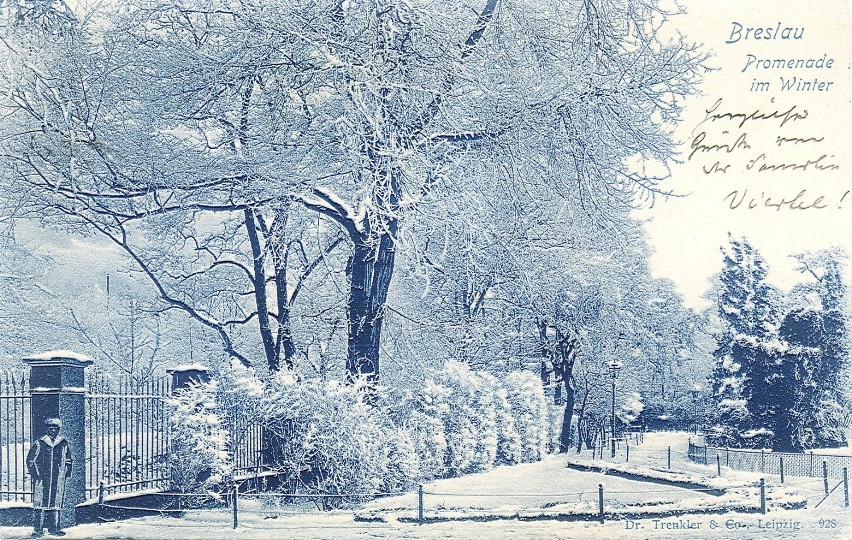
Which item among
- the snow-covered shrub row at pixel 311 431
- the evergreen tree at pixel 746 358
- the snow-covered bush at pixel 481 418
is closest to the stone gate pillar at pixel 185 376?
the snow-covered shrub row at pixel 311 431

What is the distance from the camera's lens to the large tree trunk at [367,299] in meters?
16.7

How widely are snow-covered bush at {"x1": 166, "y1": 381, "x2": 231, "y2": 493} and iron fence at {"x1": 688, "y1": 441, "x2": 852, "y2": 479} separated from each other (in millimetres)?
10699

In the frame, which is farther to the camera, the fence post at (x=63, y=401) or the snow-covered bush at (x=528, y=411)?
the snow-covered bush at (x=528, y=411)

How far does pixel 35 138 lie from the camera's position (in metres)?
15.2

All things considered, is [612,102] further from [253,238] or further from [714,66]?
[253,238]

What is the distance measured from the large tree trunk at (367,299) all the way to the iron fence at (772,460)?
27.4ft

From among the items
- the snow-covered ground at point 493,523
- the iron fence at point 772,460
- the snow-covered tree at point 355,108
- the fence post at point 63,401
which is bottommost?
the iron fence at point 772,460

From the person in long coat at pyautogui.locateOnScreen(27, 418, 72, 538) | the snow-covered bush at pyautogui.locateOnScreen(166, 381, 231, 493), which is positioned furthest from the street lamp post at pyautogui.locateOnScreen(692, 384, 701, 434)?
the person in long coat at pyautogui.locateOnScreen(27, 418, 72, 538)

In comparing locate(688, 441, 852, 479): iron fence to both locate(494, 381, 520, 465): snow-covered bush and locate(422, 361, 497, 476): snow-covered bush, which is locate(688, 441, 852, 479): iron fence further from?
locate(422, 361, 497, 476): snow-covered bush

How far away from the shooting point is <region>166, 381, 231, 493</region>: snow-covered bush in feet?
45.9

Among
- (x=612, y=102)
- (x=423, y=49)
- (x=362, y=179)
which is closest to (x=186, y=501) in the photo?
(x=362, y=179)

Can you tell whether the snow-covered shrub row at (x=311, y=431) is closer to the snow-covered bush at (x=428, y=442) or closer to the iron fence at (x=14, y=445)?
the snow-covered bush at (x=428, y=442)

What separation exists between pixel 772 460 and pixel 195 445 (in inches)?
631

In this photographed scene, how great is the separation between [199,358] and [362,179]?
66.3 ft
